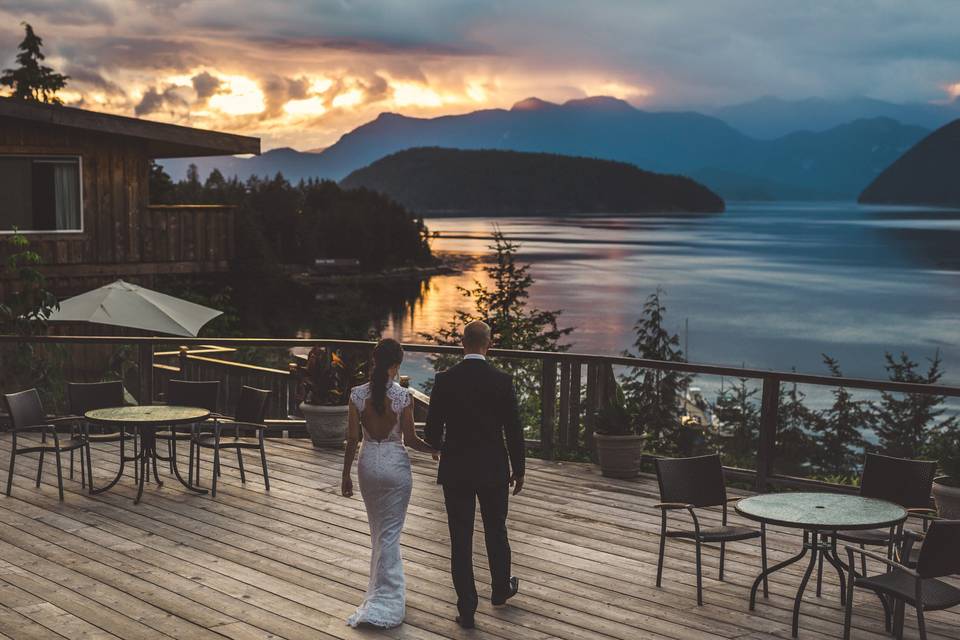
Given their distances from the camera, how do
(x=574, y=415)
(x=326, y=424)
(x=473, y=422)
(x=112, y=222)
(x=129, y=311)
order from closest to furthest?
(x=473, y=422) → (x=574, y=415) → (x=326, y=424) → (x=129, y=311) → (x=112, y=222)

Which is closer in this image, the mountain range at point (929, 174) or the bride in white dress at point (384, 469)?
the bride in white dress at point (384, 469)

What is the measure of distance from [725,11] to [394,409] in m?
156

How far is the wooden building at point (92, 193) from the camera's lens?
21.5 m

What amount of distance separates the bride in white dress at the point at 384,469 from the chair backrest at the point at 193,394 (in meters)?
4.48

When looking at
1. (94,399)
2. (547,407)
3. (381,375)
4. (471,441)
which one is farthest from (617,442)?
(94,399)

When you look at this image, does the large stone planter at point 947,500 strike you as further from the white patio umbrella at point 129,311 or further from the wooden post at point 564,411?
the white patio umbrella at point 129,311

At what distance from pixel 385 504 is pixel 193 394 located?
15.8 ft

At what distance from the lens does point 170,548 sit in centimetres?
824

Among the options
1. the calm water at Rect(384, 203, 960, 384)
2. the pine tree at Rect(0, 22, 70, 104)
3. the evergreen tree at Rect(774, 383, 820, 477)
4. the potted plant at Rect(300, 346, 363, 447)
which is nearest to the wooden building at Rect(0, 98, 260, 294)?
the potted plant at Rect(300, 346, 363, 447)

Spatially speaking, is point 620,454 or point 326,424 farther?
point 326,424

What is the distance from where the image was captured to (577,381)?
38.5 ft

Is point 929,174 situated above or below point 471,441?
above

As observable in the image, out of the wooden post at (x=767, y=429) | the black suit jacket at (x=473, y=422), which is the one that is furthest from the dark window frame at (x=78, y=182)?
the black suit jacket at (x=473, y=422)

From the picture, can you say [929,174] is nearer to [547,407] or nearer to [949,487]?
[547,407]
